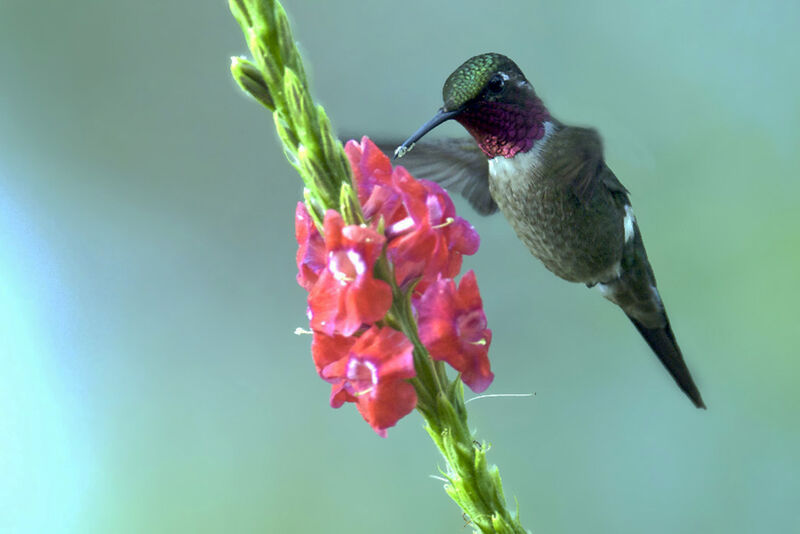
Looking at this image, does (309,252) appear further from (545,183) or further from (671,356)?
(671,356)

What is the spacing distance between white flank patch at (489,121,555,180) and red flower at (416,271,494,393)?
0.56m

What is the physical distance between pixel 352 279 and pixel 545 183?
0.65 m

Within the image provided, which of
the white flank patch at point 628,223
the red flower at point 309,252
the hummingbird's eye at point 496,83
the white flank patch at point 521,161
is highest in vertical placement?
the hummingbird's eye at point 496,83

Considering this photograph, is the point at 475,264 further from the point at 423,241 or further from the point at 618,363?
the point at 423,241

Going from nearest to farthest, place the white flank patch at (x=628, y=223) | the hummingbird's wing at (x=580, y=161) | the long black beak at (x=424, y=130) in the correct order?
the long black beak at (x=424, y=130), the hummingbird's wing at (x=580, y=161), the white flank patch at (x=628, y=223)

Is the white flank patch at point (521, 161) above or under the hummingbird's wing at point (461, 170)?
under

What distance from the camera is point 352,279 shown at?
42cm

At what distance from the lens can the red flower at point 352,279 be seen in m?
0.42

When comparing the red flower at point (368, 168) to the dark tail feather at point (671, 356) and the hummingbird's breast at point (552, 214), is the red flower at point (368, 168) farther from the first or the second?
the dark tail feather at point (671, 356)

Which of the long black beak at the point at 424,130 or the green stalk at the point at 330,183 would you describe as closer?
the green stalk at the point at 330,183

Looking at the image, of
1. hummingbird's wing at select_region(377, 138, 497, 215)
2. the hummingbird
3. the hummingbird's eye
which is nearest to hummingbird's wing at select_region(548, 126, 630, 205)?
the hummingbird

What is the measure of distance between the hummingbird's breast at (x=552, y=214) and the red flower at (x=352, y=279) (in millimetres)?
627

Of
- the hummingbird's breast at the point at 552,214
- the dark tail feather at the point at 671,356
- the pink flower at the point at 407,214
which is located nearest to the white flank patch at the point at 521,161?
the hummingbird's breast at the point at 552,214

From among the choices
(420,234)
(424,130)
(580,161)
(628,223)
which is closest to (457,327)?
(420,234)
